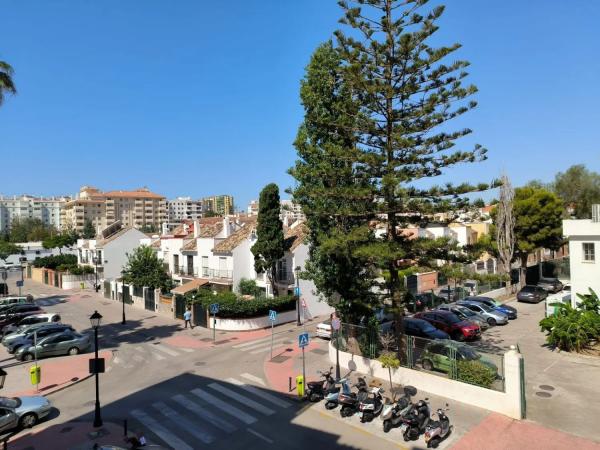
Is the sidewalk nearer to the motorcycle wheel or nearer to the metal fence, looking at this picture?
the metal fence

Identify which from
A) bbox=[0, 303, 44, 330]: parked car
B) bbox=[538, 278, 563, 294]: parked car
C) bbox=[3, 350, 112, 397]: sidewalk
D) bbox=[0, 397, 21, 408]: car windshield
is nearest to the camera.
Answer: bbox=[0, 397, 21, 408]: car windshield

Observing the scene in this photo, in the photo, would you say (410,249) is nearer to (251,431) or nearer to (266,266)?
(251,431)

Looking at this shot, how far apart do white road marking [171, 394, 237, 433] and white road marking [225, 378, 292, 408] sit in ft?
7.08

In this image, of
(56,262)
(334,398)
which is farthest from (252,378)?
(56,262)

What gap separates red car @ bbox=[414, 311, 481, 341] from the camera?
22.4 metres

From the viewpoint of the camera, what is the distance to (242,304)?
27.5 meters

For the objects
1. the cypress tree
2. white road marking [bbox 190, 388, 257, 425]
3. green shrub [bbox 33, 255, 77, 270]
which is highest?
the cypress tree

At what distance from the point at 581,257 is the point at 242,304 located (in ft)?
66.9

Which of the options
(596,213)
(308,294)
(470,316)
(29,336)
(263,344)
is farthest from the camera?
(308,294)

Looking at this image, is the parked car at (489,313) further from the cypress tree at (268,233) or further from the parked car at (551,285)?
the cypress tree at (268,233)

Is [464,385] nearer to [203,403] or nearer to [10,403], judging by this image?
[203,403]

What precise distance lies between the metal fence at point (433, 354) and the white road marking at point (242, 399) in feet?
16.2

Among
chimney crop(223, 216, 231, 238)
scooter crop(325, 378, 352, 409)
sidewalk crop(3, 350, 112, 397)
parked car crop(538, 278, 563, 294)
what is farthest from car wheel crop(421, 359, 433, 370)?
chimney crop(223, 216, 231, 238)

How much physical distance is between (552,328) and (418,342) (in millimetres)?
8531
